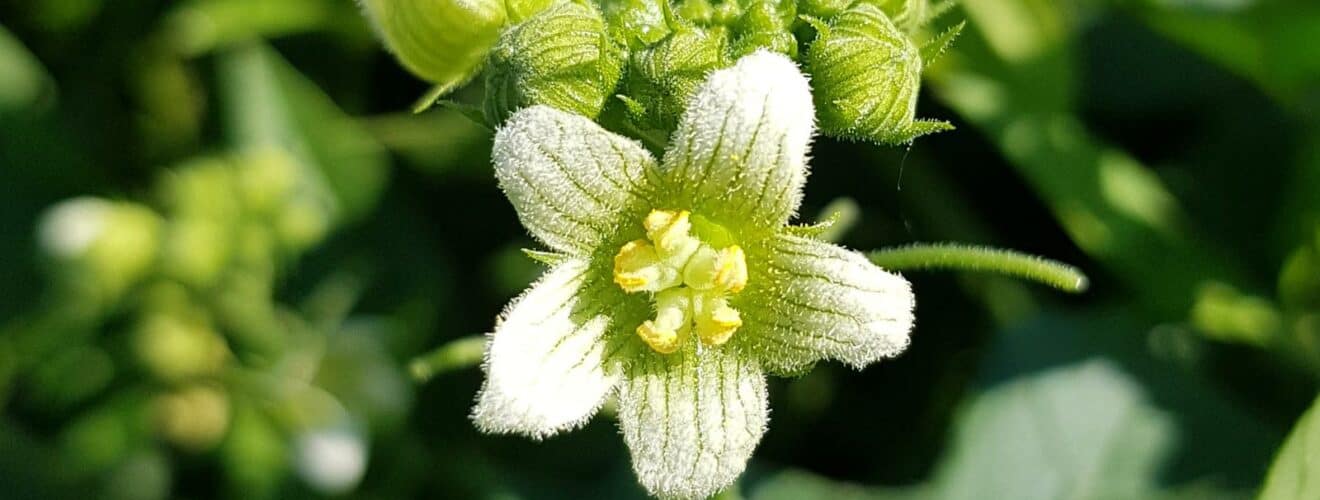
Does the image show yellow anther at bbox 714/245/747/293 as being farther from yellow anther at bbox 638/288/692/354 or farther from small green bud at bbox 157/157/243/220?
small green bud at bbox 157/157/243/220

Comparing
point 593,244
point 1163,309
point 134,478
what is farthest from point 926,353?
point 134,478

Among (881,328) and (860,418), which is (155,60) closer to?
(860,418)

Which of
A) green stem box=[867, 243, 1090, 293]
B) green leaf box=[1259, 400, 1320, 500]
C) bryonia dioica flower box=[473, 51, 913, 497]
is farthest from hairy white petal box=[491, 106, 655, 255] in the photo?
green leaf box=[1259, 400, 1320, 500]

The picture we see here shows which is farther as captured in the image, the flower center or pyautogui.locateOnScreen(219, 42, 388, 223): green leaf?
pyautogui.locateOnScreen(219, 42, 388, 223): green leaf

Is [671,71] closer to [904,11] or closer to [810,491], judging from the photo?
[904,11]

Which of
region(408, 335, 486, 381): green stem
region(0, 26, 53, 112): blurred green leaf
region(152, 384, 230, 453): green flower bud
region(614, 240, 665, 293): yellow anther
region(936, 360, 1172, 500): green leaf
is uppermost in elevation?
region(614, 240, 665, 293): yellow anther

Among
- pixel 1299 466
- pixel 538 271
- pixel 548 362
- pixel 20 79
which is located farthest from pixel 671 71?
pixel 20 79

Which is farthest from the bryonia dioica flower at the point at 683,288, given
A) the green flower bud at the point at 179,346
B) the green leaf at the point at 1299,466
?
the green flower bud at the point at 179,346
